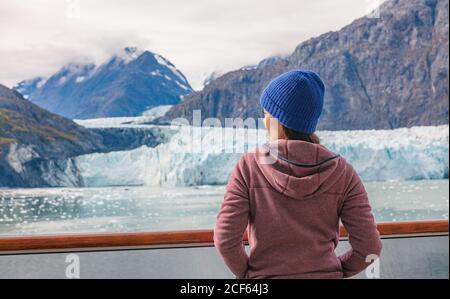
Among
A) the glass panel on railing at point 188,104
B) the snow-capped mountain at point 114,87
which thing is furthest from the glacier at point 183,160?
the snow-capped mountain at point 114,87

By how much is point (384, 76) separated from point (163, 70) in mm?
1132

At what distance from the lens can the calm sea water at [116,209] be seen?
2.38 metres

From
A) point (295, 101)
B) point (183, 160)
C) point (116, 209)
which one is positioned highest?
point (295, 101)

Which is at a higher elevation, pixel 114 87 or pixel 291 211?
pixel 114 87

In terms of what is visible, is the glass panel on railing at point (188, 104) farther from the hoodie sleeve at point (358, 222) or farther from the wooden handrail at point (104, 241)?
the hoodie sleeve at point (358, 222)

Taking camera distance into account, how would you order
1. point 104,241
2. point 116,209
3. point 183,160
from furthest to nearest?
point 183,160 < point 116,209 < point 104,241

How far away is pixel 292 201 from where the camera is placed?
1.03 metres

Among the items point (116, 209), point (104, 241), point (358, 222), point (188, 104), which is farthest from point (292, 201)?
point (188, 104)

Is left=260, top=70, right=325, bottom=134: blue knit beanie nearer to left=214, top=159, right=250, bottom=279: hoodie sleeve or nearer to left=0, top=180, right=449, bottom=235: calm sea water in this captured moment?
left=214, top=159, right=250, bottom=279: hoodie sleeve

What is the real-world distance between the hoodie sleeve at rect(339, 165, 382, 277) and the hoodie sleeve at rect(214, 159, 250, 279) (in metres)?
0.17

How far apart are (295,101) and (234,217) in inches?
8.6

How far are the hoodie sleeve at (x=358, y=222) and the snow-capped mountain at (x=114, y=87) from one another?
5.82 feet

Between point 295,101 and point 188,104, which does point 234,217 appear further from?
point 188,104
